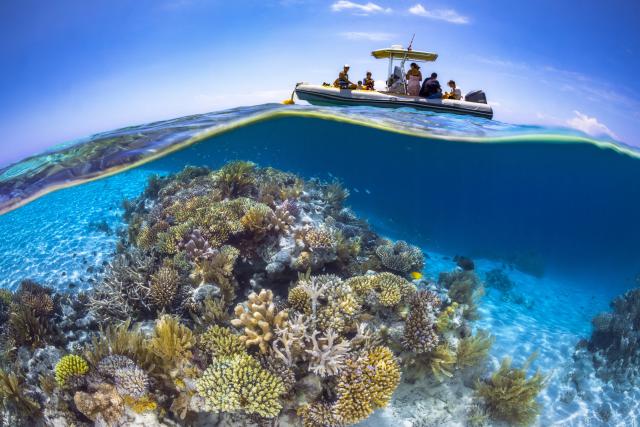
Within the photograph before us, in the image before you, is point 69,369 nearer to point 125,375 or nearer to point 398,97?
point 125,375

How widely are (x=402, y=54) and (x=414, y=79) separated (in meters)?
0.99

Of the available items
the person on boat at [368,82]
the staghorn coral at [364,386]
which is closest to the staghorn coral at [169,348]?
the staghorn coral at [364,386]

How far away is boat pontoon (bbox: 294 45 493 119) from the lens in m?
11.4

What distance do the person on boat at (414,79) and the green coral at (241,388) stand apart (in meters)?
10.9

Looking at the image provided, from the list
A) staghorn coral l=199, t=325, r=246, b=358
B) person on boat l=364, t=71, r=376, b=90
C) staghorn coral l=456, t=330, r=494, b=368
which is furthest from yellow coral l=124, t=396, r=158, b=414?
person on boat l=364, t=71, r=376, b=90

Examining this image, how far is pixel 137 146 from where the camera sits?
11609mm

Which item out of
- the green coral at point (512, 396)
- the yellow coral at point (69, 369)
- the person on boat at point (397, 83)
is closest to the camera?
the yellow coral at point (69, 369)

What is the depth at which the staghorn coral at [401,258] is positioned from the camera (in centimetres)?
773

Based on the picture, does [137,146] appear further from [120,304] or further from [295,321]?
[295,321]

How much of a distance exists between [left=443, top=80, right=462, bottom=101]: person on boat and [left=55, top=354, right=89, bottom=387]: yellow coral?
41.6 feet

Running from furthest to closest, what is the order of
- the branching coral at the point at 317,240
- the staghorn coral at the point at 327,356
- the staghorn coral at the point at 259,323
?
the branching coral at the point at 317,240
the staghorn coral at the point at 259,323
the staghorn coral at the point at 327,356

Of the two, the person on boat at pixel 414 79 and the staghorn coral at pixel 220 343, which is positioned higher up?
the person on boat at pixel 414 79

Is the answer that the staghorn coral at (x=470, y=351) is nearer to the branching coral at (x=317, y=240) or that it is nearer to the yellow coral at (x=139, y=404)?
the branching coral at (x=317, y=240)

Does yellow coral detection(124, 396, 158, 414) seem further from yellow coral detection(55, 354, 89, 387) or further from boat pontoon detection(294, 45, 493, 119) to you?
boat pontoon detection(294, 45, 493, 119)
